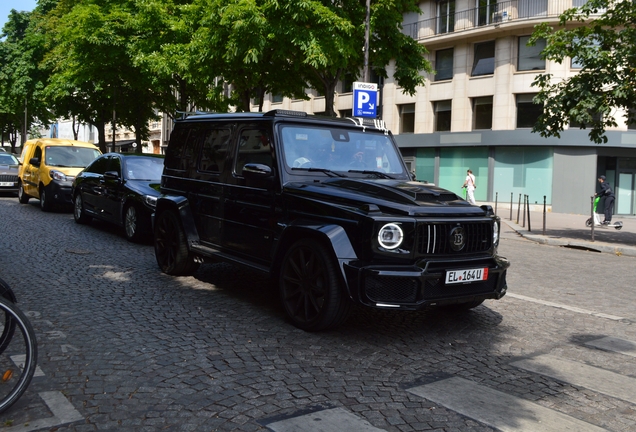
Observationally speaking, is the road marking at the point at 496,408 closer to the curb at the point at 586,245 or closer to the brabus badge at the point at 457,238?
the brabus badge at the point at 457,238

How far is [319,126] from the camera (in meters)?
6.70

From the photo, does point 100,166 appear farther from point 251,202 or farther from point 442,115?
point 442,115

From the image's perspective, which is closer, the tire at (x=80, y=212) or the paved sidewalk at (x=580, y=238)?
the tire at (x=80, y=212)

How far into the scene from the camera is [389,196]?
5539 mm

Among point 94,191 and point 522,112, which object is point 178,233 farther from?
point 522,112

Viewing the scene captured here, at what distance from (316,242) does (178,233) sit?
2798mm

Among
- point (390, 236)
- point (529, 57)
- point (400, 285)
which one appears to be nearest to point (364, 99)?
point (390, 236)

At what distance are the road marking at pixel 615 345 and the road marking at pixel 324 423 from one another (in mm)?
2887

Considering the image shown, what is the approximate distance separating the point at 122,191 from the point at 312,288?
723 cm

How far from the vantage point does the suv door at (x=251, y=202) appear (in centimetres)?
630

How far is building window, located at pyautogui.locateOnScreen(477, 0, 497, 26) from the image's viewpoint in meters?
32.8

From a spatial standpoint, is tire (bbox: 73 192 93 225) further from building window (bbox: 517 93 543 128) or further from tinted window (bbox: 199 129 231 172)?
building window (bbox: 517 93 543 128)

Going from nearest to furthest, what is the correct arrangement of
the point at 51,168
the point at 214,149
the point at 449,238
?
the point at 449,238 → the point at 214,149 → the point at 51,168

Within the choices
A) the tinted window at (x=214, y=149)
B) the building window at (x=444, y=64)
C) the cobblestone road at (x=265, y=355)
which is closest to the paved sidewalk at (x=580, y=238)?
the cobblestone road at (x=265, y=355)
